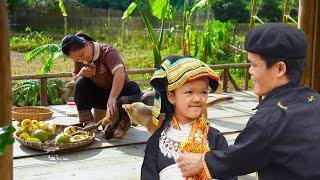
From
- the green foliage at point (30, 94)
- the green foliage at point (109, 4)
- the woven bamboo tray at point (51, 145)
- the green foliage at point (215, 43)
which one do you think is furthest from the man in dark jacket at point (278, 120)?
the green foliage at point (109, 4)

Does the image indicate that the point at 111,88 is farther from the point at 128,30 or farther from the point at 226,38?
the point at 128,30

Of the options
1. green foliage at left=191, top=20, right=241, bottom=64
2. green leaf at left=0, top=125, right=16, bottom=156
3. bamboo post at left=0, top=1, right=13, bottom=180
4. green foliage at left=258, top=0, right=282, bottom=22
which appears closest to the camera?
green leaf at left=0, top=125, right=16, bottom=156

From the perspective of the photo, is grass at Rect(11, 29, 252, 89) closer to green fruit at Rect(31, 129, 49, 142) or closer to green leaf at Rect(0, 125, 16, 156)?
green fruit at Rect(31, 129, 49, 142)

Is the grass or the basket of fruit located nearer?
the basket of fruit

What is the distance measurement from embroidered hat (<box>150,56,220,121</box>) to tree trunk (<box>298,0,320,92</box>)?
6.96 feet

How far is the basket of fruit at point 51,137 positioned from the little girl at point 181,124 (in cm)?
182

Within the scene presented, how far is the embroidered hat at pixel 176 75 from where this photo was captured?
1938 mm

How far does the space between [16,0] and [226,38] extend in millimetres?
11069

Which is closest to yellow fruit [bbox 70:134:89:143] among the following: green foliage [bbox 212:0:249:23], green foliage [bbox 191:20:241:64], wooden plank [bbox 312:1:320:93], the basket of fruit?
the basket of fruit

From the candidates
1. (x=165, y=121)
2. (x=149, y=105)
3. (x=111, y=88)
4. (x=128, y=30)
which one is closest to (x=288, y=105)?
(x=165, y=121)

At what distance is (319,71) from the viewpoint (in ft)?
14.0

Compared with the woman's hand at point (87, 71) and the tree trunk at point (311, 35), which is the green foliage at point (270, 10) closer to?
the tree trunk at point (311, 35)

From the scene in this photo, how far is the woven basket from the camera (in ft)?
14.7

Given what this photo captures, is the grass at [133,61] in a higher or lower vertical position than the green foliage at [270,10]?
lower
